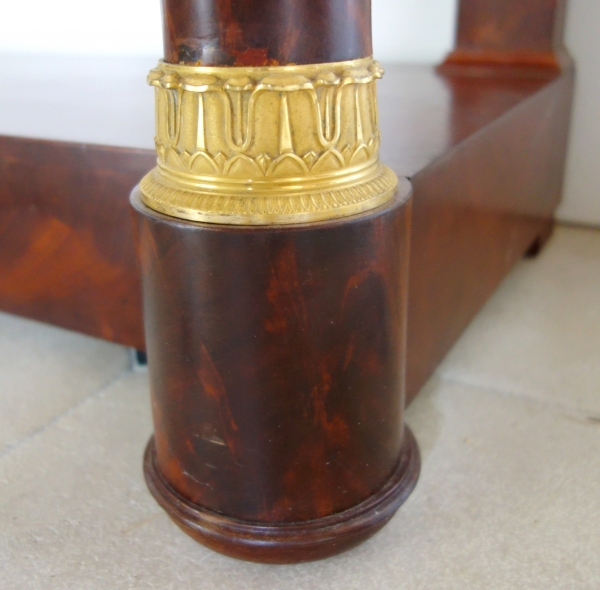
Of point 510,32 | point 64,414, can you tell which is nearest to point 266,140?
point 64,414

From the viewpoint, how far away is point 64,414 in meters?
1.18

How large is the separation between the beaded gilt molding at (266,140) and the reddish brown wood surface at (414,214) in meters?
0.22

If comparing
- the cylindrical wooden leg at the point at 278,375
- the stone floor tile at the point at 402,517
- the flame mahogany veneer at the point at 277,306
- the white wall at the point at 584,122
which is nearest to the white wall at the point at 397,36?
the white wall at the point at 584,122

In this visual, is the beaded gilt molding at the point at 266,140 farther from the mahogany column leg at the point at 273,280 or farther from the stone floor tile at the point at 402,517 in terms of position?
the stone floor tile at the point at 402,517

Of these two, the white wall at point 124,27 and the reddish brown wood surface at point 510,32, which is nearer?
the reddish brown wood surface at point 510,32

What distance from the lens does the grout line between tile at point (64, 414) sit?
3.58 feet

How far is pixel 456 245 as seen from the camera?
1114 mm

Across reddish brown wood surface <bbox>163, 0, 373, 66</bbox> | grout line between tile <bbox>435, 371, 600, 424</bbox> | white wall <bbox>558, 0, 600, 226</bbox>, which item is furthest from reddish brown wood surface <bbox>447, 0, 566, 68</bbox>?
reddish brown wood surface <bbox>163, 0, 373, 66</bbox>

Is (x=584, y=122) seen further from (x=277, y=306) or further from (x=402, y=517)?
(x=277, y=306)

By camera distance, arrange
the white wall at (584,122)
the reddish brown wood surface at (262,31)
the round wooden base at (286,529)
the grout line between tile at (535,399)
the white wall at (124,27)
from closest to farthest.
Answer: the reddish brown wood surface at (262,31) < the round wooden base at (286,529) < the grout line between tile at (535,399) < the white wall at (584,122) < the white wall at (124,27)

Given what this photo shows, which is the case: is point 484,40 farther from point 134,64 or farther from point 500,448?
point 500,448

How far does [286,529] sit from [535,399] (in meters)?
0.57

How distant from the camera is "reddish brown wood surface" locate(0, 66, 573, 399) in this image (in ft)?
3.38

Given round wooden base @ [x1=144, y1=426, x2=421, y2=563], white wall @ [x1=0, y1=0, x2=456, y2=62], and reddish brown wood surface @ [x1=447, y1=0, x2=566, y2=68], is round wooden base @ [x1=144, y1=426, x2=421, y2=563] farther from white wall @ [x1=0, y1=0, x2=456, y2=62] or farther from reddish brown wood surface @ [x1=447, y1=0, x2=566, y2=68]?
white wall @ [x1=0, y1=0, x2=456, y2=62]
